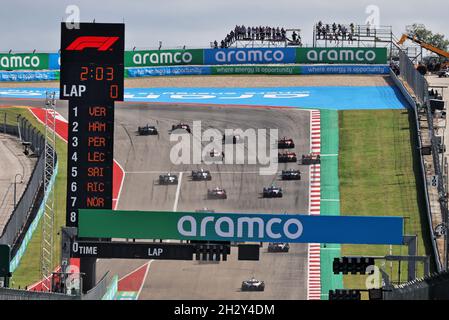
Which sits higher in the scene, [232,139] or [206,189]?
[232,139]

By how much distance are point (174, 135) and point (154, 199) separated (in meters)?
13.5

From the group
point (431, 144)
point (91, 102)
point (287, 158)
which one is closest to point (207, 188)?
point (287, 158)

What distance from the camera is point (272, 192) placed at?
77312 millimetres

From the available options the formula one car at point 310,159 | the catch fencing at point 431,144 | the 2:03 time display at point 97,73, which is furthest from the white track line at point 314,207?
the 2:03 time display at point 97,73

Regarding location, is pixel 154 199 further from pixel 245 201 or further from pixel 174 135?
pixel 174 135

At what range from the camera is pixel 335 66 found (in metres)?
113

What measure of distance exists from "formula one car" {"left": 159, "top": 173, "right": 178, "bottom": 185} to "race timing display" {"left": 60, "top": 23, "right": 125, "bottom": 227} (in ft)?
85.6

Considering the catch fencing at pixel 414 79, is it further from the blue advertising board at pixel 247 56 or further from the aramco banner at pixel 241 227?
the aramco banner at pixel 241 227

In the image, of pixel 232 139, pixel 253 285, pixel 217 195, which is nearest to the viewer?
pixel 253 285

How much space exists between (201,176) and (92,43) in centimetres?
2796

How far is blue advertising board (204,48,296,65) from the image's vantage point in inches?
4503

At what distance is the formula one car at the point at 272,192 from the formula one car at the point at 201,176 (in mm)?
4700

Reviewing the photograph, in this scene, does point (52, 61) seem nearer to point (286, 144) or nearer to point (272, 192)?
point (286, 144)
